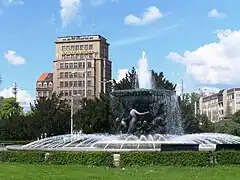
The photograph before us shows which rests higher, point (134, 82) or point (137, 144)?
point (134, 82)

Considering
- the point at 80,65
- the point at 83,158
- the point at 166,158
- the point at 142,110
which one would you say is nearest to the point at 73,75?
the point at 80,65

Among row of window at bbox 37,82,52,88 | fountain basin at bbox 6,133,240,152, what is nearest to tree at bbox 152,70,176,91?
fountain basin at bbox 6,133,240,152

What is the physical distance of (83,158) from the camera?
20.5m

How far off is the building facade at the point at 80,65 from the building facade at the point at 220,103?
125 feet

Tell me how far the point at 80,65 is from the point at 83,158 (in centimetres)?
11156

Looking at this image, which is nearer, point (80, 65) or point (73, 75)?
point (73, 75)

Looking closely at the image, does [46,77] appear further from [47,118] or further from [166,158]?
[166,158]

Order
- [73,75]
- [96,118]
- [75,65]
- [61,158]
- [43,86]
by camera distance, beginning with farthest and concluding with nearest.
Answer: [43,86] < [75,65] < [73,75] < [96,118] < [61,158]

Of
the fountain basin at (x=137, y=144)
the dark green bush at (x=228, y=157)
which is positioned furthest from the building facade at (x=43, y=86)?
the dark green bush at (x=228, y=157)

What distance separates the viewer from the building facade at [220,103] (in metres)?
152

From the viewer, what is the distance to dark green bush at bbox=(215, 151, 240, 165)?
20.3m

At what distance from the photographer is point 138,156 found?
19688mm

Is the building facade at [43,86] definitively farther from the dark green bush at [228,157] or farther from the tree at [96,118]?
the dark green bush at [228,157]

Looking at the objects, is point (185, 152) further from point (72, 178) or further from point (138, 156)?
point (72, 178)
